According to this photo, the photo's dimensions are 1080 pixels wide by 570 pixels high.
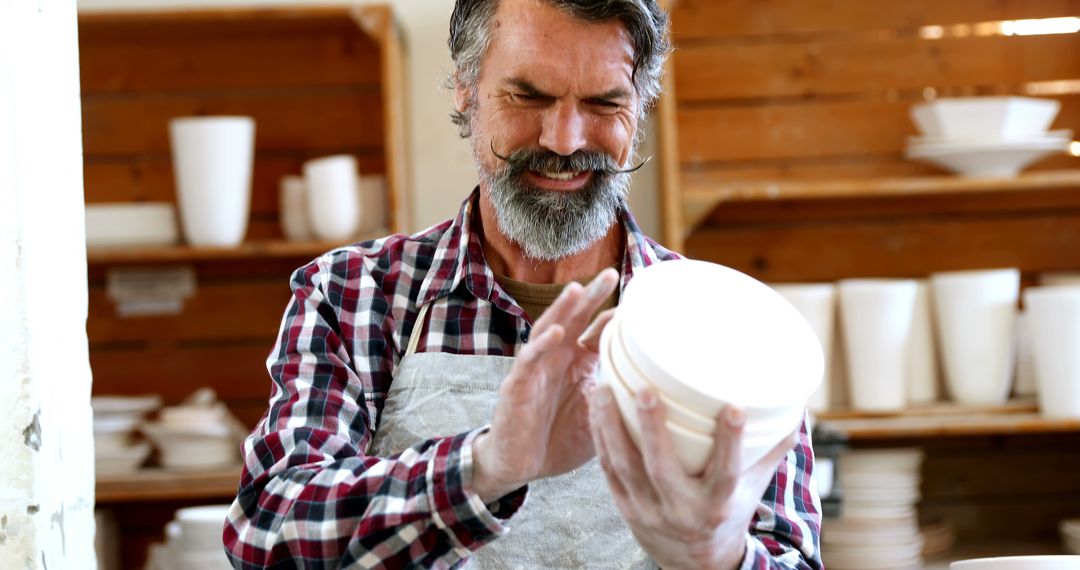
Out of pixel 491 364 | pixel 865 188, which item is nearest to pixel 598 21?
pixel 491 364

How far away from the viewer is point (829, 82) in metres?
2.82

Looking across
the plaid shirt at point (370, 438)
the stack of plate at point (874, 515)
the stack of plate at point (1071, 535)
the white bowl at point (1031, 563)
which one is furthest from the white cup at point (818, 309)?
the white bowl at point (1031, 563)

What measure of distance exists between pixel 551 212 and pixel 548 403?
408mm

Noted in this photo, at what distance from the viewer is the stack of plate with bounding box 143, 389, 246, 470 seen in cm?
260

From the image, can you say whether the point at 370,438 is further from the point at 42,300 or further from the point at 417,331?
the point at 42,300

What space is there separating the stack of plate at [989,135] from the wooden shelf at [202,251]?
1.17m

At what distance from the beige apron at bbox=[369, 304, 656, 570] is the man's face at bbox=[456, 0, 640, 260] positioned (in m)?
0.18

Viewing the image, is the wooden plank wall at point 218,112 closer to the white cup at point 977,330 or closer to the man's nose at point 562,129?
the white cup at point 977,330

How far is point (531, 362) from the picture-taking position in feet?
3.43

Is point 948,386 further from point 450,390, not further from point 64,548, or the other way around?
point 64,548

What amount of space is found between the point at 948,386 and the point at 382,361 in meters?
1.56

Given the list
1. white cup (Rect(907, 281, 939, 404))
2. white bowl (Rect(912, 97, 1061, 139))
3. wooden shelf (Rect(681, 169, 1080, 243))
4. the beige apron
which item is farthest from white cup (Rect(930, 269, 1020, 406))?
the beige apron

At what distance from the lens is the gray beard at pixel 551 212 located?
1455mm

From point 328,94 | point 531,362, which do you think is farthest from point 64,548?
point 328,94
